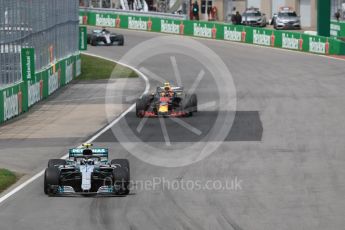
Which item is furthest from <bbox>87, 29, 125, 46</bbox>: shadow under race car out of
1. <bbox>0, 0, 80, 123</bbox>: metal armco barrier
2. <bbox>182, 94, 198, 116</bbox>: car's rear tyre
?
<bbox>182, 94, 198, 116</bbox>: car's rear tyre

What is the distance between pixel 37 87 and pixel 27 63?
3.12 metres

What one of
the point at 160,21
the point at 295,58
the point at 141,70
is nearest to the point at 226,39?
the point at 160,21

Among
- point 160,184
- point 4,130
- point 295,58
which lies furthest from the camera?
point 295,58

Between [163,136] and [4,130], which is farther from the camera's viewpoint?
[4,130]

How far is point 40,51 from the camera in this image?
4259cm

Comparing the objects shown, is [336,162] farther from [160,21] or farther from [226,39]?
[160,21]

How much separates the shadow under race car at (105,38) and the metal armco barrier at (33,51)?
1385cm

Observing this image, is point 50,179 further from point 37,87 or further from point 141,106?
point 37,87

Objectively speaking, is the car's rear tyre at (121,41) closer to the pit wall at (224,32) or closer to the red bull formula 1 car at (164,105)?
the pit wall at (224,32)

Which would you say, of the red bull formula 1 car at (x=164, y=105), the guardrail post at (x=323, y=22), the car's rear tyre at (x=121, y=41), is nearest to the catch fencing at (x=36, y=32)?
the red bull formula 1 car at (x=164, y=105)

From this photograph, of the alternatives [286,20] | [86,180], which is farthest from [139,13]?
[86,180]

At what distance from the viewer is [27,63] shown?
123 ft

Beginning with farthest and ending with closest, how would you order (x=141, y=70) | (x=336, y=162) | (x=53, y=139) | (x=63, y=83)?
(x=141, y=70) < (x=63, y=83) < (x=53, y=139) < (x=336, y=162)

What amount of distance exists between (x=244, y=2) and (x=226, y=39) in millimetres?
24094
